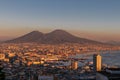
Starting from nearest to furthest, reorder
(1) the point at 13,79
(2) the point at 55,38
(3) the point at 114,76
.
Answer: (3) the point at 114,76 → (1) the point at 13,79 → (2) the point at 55,38

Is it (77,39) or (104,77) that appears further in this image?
(77,39)

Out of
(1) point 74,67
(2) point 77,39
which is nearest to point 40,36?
(2) point 77,39

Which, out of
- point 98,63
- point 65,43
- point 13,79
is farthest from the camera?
point 65,43

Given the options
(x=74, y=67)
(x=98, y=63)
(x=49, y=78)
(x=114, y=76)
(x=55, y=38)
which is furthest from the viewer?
(x=55, y=38)

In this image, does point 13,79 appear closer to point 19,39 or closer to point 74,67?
point 74,67

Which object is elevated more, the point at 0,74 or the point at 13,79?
the point at 0,74

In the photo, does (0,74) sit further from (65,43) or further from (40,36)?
(40,36)

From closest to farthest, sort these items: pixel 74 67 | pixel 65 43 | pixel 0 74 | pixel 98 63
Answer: pixel 0 74
pixel 98 63
pixel 74 67
pixel 65 43

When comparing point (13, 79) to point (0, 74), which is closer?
point (0, 74)

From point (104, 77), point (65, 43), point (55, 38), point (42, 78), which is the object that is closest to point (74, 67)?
point (42, 78)
